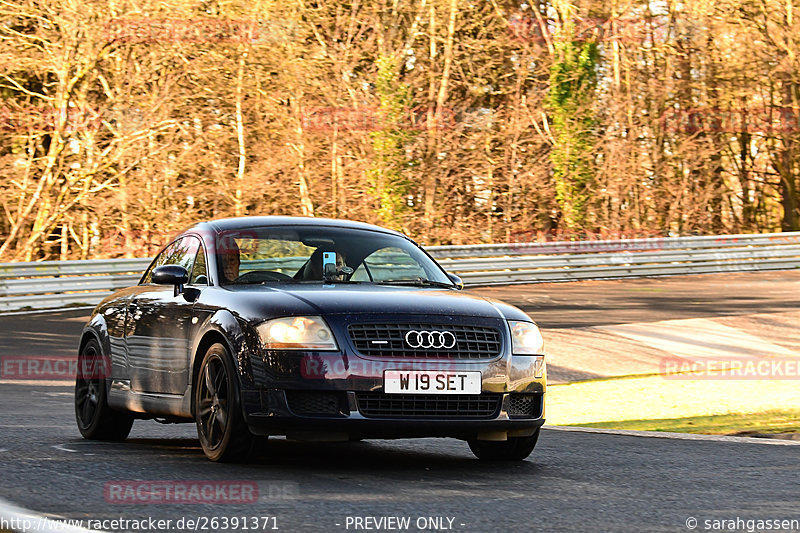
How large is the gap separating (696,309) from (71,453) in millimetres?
17484

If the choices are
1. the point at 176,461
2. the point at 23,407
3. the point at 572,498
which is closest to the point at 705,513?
the point at 572,498

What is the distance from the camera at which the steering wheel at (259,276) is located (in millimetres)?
7969

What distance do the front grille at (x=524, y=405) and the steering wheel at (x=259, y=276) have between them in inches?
64.8

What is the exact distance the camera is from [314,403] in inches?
274

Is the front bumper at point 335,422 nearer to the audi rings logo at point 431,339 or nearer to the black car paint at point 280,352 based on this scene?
the black car paint at point 280,352

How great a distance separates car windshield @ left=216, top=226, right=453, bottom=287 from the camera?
8.09 metres

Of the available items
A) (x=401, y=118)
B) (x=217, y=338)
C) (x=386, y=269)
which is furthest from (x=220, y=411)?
(x=401, y=118)

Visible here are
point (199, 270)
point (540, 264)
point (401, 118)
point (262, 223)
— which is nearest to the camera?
point (199, 270)

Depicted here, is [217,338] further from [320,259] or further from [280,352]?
[320,259]

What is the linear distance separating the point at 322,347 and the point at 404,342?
0.46m

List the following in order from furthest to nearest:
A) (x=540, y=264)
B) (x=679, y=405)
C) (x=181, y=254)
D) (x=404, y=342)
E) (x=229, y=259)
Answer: (x=540, y=264)
(x=679, y=405)
(x=181, y=254)
(x=229, y=259)
(x=404, y=342)

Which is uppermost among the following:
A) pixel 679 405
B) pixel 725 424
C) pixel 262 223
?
pixel 262 223

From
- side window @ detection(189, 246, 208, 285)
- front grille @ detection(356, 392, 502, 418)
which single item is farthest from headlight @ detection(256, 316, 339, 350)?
side window @ detection(189, 246, 208, 285)

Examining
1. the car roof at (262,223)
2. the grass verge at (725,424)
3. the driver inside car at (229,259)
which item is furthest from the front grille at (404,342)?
the grass verge at (725,424)
